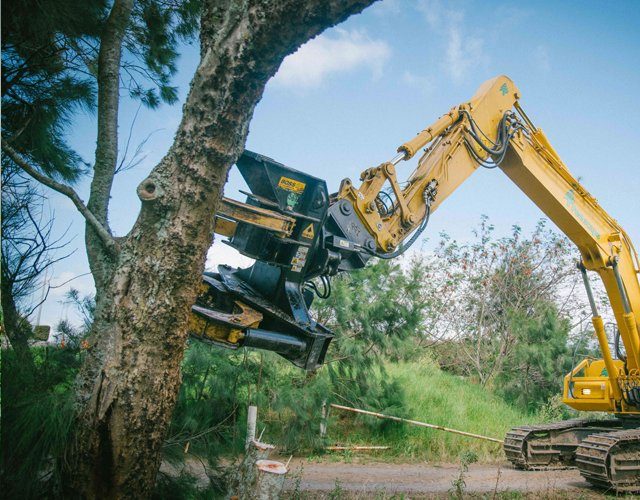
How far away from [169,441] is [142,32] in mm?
3925

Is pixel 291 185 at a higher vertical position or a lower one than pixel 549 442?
higher

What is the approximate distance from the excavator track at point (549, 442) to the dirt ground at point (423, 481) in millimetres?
164

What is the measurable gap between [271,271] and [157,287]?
163cm

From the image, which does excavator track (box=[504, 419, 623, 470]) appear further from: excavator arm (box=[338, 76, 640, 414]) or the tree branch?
the tree branch

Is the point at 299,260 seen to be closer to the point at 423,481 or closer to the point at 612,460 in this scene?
the point at 423,481

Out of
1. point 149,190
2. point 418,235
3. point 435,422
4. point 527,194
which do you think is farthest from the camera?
point 435,422

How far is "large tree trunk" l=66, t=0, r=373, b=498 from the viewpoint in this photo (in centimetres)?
250

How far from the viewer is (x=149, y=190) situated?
8.32ft

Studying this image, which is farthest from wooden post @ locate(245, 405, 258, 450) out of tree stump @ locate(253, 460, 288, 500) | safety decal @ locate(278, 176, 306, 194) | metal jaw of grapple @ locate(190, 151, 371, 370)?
safety decal @ locate(278, 176, 306, 194)

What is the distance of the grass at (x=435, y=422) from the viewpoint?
7535 mm

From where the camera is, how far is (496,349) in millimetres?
13742

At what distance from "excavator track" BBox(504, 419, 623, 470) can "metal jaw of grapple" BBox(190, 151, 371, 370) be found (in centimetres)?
442

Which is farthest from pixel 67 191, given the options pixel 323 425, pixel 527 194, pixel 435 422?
pixel 435 422

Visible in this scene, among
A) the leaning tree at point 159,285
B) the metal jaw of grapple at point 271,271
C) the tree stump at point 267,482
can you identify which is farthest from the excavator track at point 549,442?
the leaning tree at point 159,285
